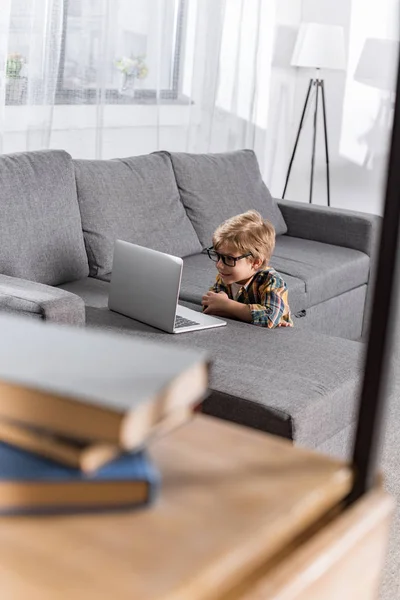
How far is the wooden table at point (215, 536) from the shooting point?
56cm

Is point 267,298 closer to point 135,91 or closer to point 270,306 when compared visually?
point 270,306

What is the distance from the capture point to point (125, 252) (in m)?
2.68

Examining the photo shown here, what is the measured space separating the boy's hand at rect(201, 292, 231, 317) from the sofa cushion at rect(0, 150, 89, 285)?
557 millimetres

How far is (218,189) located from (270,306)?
4.28 ft

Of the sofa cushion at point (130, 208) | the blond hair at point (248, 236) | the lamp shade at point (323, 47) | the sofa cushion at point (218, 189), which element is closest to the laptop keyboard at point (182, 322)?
the blond hair at point (248, 236)

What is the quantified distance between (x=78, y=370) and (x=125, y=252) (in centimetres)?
204

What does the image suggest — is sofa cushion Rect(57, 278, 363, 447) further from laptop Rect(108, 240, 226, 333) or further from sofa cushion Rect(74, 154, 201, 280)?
sofa cushion Rect(74, 154, 201, 280)

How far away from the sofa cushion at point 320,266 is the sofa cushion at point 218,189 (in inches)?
8.6

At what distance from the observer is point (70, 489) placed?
24.5 inches

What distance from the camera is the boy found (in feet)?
8.82

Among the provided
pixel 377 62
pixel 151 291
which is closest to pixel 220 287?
pixel 151 291

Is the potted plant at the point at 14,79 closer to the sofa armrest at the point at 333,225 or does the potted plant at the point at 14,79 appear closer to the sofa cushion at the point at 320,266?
the sofa cushion at the point at 320,266

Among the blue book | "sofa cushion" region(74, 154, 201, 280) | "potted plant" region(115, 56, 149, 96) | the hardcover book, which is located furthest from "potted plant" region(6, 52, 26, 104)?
the blue book

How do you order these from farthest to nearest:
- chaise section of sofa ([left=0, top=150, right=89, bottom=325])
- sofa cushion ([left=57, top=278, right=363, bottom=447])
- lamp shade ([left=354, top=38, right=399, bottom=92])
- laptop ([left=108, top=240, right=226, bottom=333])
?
lamp shade ([left=354, top=38, right=399, bottom=92])
chaise section of sofa ([left=0, top=150, right=89, bottom=325])
laptop ([left=108, top=240, right=226, bottom=333])
sofa cushion ([left=57, top=278, right=363, bottom=447])
